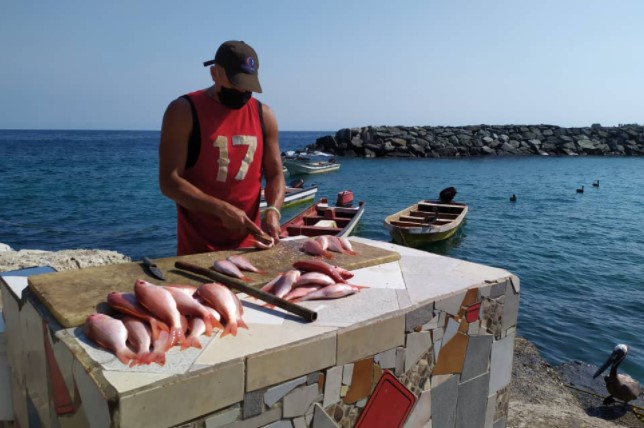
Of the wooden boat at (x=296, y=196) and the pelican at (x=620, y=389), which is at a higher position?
the wooden boat at (x=296, y=196)

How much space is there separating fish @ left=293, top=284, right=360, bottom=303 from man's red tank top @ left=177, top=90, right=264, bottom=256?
1.19 m

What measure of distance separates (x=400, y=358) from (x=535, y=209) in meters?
34.0

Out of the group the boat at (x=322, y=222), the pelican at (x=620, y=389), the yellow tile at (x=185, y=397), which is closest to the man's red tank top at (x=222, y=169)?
the yellow tile at (x=185, y=397)

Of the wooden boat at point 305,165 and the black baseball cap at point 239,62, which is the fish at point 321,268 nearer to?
the black baseball cap at point 239,62

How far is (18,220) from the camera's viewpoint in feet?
87.6

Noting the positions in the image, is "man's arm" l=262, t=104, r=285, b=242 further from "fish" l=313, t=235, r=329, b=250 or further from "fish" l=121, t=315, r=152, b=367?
"fish" l=121, t=315, r=152, b=367

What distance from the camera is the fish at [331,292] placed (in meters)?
3.02

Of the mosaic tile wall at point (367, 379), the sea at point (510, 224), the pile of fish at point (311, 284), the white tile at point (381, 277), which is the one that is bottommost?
the sea at point (510, 224)

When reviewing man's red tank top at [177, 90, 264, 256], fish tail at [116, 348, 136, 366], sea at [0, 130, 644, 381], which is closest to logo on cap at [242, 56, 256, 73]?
man's red tank top at [177, 90, 264, 256]

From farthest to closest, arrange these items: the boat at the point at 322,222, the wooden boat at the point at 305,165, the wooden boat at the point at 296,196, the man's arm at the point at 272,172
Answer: the wooden boat at the point at 305,165, the wooden boat at the point at 296,196, the boat at the point at 322,222, the man's arm at the point at 272,172

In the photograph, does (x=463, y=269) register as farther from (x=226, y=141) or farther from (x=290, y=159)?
(x=290, y=159)

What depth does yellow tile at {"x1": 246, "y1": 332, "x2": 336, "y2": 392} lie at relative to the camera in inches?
87.4

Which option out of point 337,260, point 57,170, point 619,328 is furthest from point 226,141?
point 57,170

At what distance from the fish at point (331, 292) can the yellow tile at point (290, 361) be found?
0.53 meters
